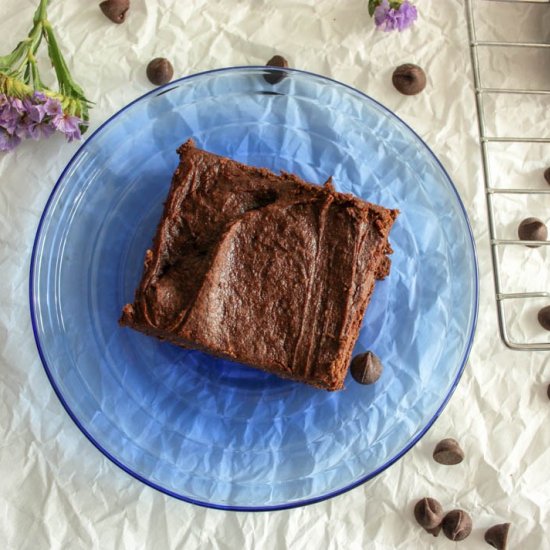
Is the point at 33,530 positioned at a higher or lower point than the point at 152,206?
lower

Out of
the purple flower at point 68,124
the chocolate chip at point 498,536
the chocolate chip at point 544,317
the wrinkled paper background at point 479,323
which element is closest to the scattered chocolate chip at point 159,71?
the wrinkled paper background at point 479,323

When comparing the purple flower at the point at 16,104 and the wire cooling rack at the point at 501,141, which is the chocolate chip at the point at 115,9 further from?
the wire cooling rack at the point at 501,141

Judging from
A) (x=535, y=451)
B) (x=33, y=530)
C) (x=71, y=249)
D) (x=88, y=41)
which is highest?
(x=88, y=41)

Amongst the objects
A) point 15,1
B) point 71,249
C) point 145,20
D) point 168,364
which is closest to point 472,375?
point 168,364

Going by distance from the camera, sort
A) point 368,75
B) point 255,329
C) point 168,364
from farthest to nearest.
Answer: point 368,75 → point 168,364 → point 255,329

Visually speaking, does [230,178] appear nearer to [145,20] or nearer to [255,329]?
[255,329]

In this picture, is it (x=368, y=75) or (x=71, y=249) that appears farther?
(x=368, y=75)

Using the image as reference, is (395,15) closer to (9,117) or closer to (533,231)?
(533,231)

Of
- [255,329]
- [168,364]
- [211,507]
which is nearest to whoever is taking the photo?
[255,329]
